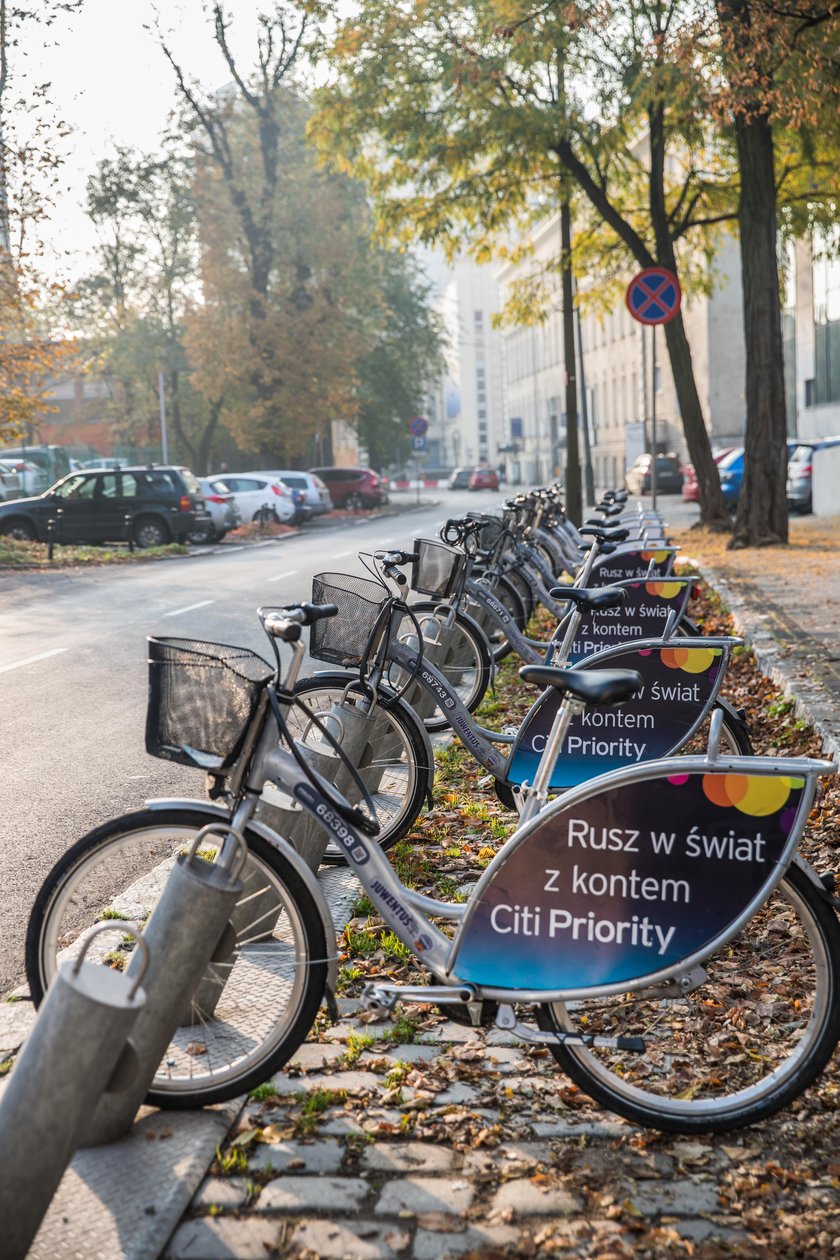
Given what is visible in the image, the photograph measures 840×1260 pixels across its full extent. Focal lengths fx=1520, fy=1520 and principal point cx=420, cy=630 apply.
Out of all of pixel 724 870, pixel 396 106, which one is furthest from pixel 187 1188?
pixel 396 106

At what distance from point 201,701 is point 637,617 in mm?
4275

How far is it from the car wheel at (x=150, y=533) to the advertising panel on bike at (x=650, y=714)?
25311 mm

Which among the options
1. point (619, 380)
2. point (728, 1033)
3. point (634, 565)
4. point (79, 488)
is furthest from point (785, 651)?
point (619, 380)

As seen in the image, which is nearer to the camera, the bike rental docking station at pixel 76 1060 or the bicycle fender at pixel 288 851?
the bike rental docking station at pixel 76 1060

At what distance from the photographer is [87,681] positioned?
11.2m

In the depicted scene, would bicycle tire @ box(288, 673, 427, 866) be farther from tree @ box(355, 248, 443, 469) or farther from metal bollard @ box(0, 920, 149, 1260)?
tree @ box(355, 248, 443, 469)

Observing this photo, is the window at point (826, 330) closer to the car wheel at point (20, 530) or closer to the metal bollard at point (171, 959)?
the car wheel at point (20, 530)

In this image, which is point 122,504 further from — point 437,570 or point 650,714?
point 650,714

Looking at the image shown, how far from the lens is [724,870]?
3479 millimetres

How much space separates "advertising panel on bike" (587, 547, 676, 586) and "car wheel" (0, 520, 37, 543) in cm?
2186

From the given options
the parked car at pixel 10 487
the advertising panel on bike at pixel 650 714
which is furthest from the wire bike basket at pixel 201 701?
the parked car at pixel 10 487

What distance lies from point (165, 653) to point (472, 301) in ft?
580

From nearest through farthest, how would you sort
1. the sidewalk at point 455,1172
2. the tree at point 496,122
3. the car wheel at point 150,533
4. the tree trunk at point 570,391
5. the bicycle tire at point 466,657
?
the sidewalk at point 455,1172 → the bicycle tire at point 466,657 → the tree at point 496,122 → the tree trunk at point 570,391 → the car wheel at point 150,533

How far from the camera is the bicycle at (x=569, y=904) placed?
3.46 m
